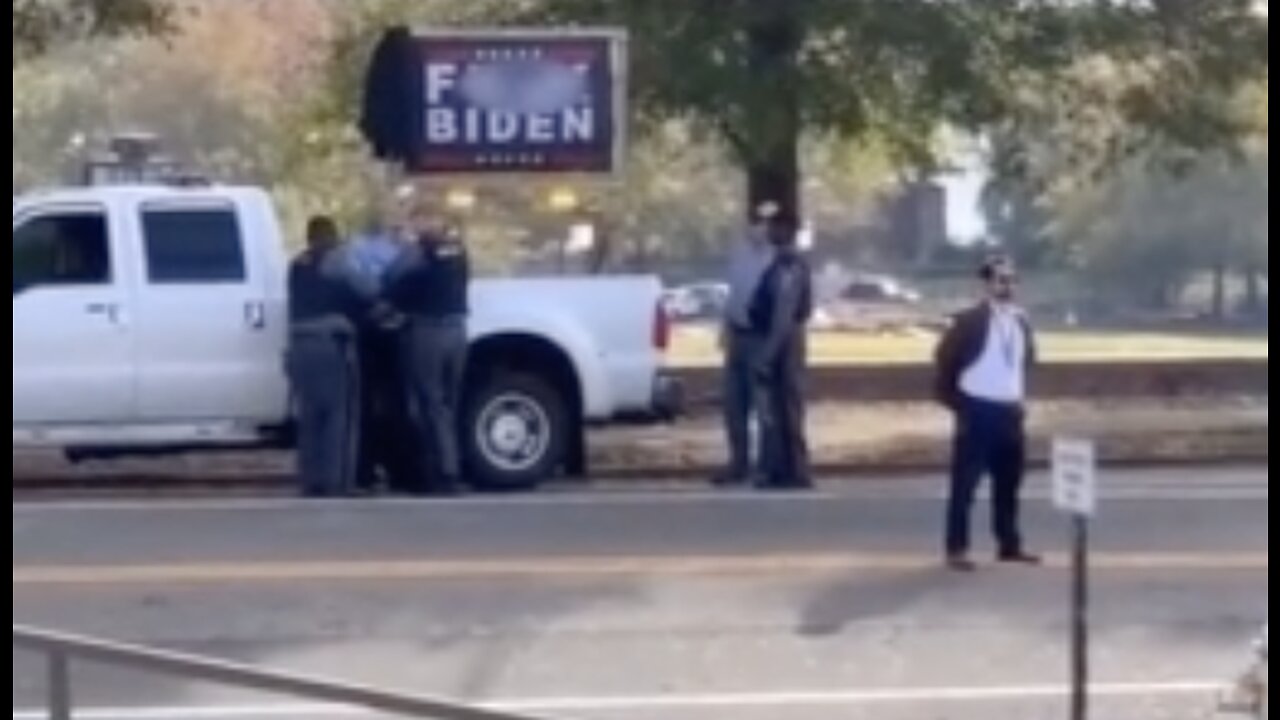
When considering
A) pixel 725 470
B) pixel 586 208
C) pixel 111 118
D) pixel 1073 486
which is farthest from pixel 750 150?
pixel 111 118

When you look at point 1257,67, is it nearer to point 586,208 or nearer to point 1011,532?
point 586,208

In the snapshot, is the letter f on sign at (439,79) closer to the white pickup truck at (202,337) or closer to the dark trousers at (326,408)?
the white pickup truck at (202,337)

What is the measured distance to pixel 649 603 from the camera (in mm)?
17984

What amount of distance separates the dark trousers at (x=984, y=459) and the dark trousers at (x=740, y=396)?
12.8ft

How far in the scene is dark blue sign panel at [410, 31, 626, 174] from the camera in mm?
24938

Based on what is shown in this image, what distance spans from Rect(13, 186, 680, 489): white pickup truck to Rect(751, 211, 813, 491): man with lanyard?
1.10 m

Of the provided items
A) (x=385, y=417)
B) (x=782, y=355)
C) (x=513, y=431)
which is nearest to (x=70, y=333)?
(x=385, y=417)

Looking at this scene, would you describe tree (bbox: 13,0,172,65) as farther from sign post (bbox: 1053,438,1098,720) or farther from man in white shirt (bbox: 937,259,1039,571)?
sign post (bbox: 1053,438,1098,720)

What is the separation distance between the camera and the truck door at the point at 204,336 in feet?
75.7

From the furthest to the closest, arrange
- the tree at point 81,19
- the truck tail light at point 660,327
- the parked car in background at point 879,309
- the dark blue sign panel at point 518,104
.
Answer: the parked car in background at point 879,309 < the tree at point 81,19 < the dark blue sign panel at point 518,104 < the truck tail light at point 660,327

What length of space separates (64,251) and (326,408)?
2007mm

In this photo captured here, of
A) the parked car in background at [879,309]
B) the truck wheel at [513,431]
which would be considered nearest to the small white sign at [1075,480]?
the truck wheel at [513,431]

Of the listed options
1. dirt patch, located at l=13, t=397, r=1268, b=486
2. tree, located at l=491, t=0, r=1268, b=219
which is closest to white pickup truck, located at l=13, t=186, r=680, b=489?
dirt patch, located at l=13, t=397, r=1268, b=486

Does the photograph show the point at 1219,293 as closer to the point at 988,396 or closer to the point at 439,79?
the point at 439,79
